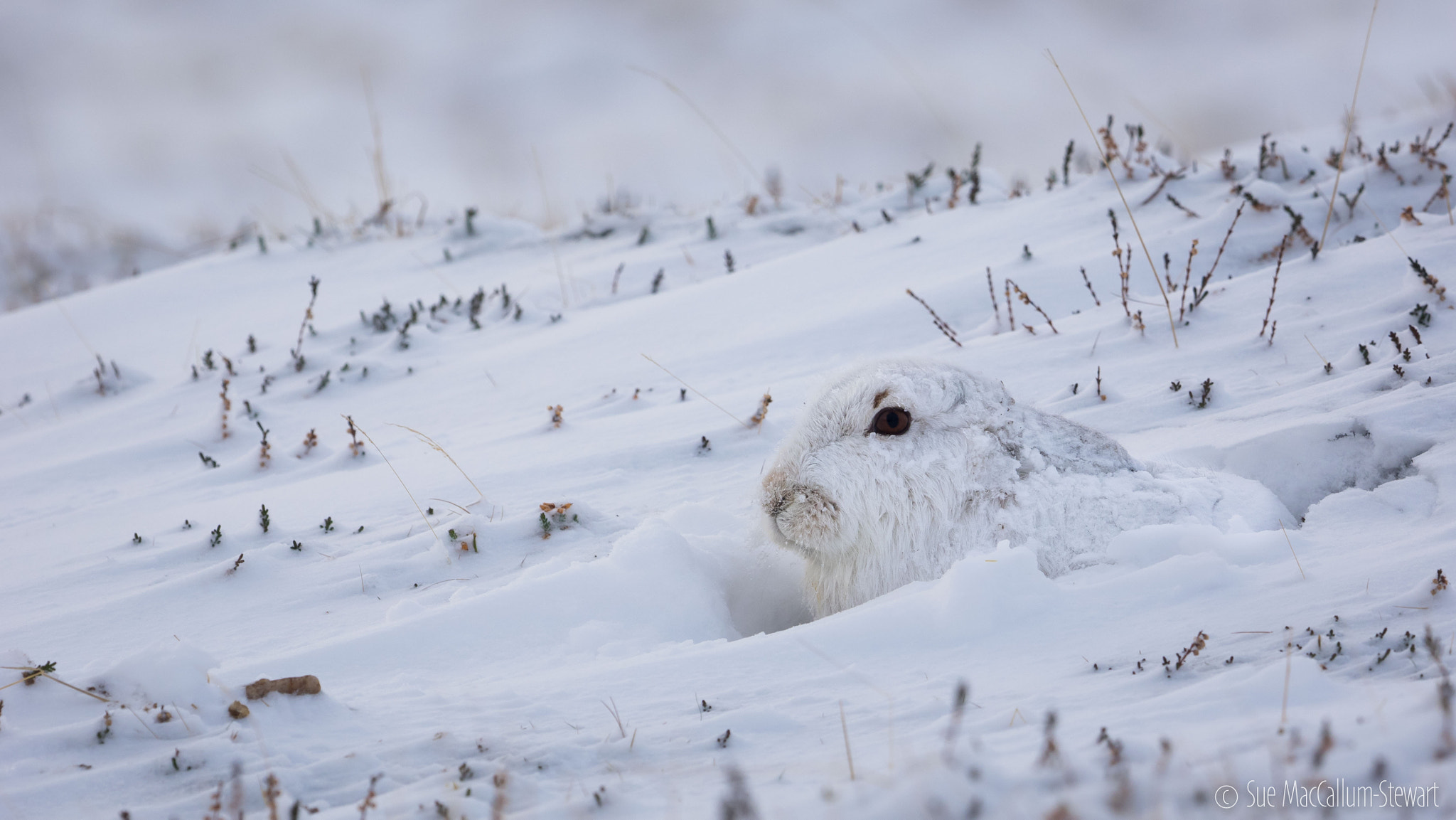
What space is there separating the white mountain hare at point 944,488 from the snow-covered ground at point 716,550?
0.29 meters

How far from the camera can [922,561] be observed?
11.0ft

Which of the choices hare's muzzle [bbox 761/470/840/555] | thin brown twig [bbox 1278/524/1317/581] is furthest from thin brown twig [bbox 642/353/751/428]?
thin brown twig [bbox 1278/524/1317/581]

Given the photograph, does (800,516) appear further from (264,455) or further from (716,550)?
(264,455)

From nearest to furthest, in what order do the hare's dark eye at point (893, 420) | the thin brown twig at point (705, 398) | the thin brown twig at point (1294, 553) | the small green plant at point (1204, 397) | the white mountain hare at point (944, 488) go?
1. the thin brown twig at point (1294, 553)
2. the white mountain hare at point (944, 488)
3. the hare's dark eye at point (893, 420)
4. the small green plant at point (1204, 397)
5. the thin brown twig at point (705, 398)

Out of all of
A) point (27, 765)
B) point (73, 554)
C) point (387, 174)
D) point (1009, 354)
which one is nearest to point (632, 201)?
point (387, 174)

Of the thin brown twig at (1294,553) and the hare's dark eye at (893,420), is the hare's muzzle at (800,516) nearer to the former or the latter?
the hare's dark eye at (893,420)

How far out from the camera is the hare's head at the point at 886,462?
3404 millimetres

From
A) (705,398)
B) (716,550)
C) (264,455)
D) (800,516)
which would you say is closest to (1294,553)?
(800,516)

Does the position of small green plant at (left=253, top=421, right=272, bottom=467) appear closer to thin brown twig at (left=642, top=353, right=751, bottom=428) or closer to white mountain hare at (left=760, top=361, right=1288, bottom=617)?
thin brown twig at (left=642, top=353, right=751, bottom=428)

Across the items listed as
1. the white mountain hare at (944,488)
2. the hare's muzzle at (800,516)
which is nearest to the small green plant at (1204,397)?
the white mountain hare at (944,488)

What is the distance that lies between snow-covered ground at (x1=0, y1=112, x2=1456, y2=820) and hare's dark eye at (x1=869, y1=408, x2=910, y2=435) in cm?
68

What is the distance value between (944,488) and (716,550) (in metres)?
1.01

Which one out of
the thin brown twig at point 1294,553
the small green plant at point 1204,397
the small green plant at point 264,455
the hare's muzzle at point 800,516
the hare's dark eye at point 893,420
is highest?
the small green plant at point 264,455

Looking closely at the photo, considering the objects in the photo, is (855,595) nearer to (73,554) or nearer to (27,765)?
(27,765)
